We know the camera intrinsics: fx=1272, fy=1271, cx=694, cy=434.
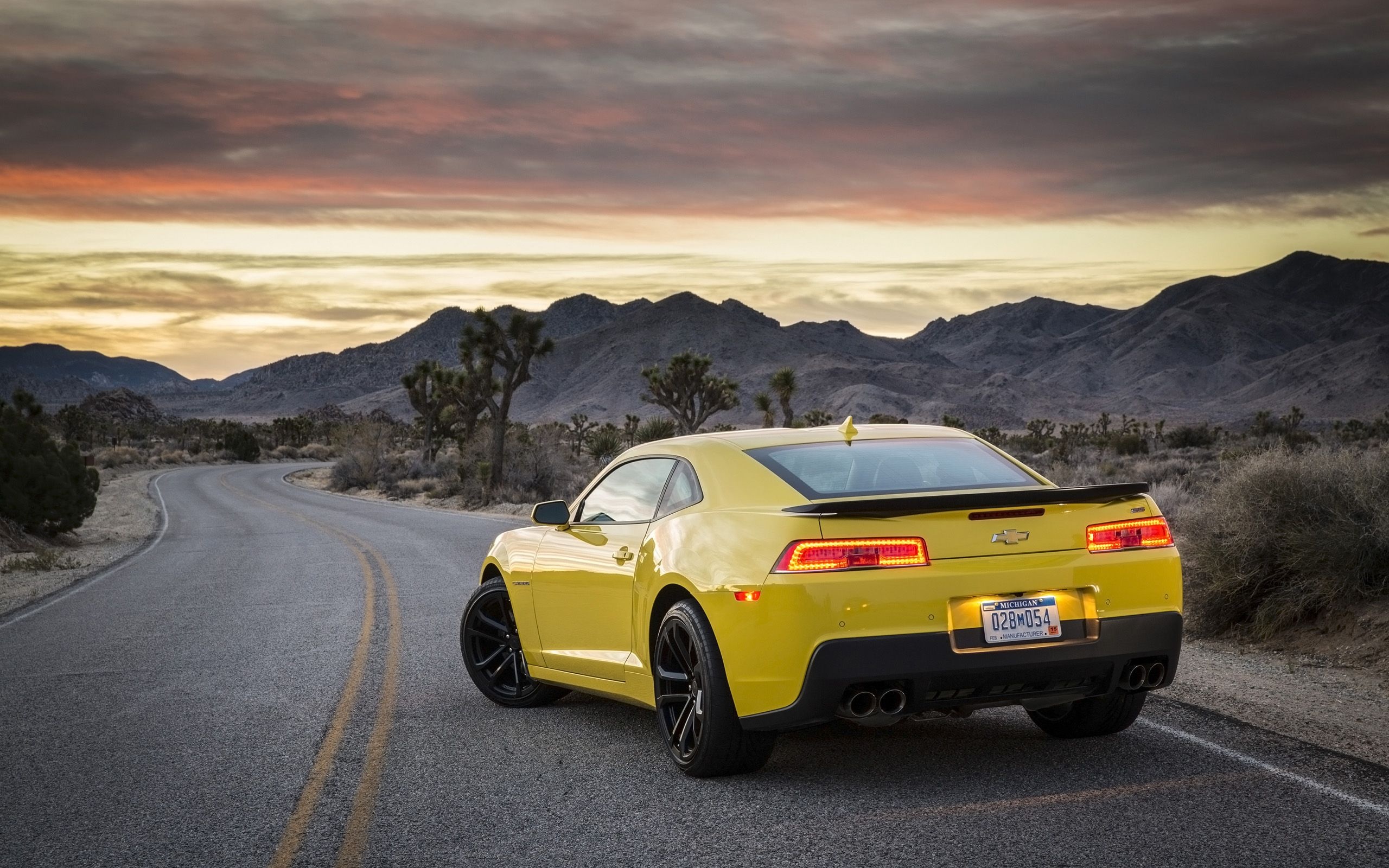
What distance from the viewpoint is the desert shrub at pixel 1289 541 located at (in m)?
9.02

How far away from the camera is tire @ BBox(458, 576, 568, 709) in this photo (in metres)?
7.63

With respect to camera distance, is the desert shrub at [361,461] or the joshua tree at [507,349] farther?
the desert shrub at [361,461]

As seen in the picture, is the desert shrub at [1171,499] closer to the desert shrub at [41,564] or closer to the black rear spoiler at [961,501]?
the black rear spoiler at [961,501]

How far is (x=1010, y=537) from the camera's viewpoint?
212 inches

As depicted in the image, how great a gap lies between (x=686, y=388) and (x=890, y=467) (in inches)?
1907

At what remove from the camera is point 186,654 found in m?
10.2

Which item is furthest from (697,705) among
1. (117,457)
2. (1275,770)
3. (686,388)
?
(117,457)

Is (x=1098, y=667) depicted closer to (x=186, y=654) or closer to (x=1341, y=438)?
(x=186, y=654)

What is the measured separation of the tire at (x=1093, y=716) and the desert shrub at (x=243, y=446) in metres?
95.7

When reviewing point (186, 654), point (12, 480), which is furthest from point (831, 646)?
point (12, 480)

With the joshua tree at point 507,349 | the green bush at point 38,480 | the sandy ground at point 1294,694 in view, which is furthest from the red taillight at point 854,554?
the joshua tree at point 507,349

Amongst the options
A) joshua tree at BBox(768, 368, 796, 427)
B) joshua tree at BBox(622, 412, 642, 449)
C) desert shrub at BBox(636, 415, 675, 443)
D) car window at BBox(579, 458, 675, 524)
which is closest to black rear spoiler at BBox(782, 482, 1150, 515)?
car window at BBox(579, 458, 675, 524)

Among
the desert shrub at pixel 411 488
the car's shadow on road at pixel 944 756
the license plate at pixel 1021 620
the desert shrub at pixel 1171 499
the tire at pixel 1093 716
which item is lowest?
the desert shrub at pixel 411 488

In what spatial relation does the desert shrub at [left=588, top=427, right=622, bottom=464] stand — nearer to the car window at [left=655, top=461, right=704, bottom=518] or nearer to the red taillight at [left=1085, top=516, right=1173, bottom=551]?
the car window at [left=655, top=461, right=704, bottom=518]
